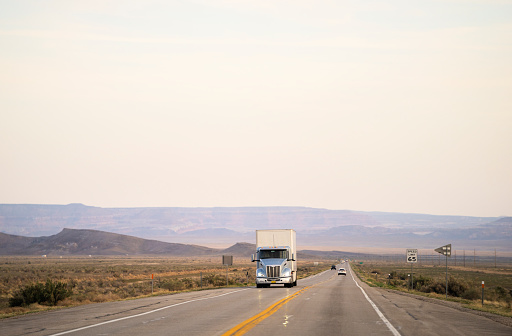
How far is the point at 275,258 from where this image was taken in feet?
143

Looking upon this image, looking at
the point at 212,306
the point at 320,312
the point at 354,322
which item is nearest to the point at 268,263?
the point at 212,306

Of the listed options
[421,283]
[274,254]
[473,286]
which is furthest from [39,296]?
[421,283]

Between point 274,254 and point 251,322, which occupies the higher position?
point 274,254

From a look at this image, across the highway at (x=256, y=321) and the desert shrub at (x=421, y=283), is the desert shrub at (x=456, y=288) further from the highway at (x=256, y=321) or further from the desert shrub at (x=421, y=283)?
the highway at (x=256, y=321)

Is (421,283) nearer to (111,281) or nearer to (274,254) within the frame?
(274,254)

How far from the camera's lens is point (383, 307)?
25688 millimetres

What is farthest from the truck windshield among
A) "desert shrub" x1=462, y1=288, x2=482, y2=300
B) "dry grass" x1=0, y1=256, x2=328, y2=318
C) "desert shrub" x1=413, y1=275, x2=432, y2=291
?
"desert shrub" x1=413, y1=275, x2=432, y2=291

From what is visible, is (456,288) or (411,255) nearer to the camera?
(411,255)

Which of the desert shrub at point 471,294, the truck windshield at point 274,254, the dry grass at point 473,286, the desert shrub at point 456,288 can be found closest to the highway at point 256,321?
the dry grass at point 473,286

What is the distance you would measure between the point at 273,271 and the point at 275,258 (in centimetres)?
112

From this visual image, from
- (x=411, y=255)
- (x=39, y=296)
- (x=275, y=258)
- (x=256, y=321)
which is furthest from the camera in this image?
(x=275, y=258)

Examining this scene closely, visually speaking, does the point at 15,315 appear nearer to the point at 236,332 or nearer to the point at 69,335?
the point at 69,335

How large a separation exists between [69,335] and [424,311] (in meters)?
14.1

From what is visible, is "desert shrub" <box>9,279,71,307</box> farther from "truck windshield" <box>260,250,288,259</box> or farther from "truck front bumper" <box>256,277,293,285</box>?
"truck windshield" <box>260,250,288,259</box>
